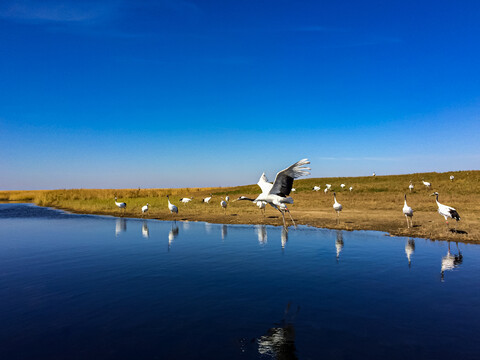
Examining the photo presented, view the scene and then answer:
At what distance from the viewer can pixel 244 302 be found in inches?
399

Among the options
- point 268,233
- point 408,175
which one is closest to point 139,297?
point 268,233

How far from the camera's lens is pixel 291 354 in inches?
283

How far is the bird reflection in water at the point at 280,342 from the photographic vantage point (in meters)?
7.19

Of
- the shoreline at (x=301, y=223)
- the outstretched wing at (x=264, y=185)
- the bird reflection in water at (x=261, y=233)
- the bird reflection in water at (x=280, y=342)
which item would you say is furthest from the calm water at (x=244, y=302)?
the outstretched wing at (x=264, y=185)

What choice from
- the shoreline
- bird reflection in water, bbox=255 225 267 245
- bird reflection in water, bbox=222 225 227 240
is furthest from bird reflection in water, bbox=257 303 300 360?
the shoreline

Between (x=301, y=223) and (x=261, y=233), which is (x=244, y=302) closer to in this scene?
(x=261, y=233)

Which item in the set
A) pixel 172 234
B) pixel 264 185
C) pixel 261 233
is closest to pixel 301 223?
pixel 261 233

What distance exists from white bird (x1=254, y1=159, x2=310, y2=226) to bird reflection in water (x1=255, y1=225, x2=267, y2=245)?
3403 mm

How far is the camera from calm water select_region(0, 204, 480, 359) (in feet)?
24.8

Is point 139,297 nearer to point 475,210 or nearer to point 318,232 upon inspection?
point 318,232

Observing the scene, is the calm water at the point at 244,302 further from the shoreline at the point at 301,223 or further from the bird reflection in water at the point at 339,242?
the shoreline at the point at 301,223

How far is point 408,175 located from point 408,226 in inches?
2144

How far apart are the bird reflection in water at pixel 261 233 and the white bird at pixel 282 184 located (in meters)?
3.40

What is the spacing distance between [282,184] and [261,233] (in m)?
8.54
